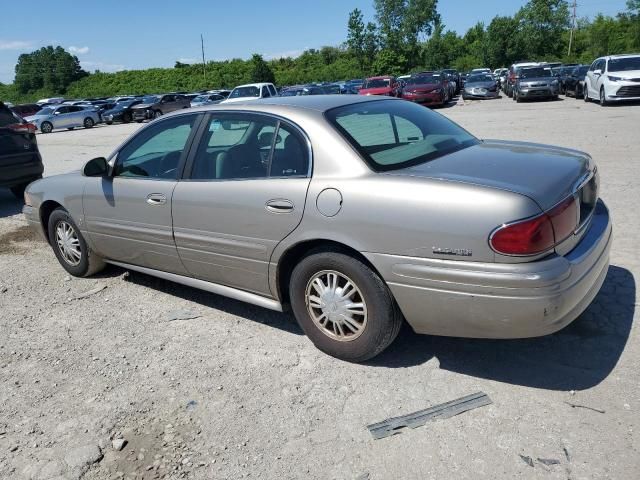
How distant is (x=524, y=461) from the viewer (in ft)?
8.21

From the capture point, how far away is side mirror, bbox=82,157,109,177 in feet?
14.8

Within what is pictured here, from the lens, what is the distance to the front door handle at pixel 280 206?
3355 mm

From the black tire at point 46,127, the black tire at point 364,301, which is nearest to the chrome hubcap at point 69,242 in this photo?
the black tire at point 364,301

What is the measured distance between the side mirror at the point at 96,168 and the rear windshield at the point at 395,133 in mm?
2091

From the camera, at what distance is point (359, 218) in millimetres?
3076

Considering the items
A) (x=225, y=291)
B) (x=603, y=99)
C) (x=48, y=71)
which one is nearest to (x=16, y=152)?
(x=225, y=291)

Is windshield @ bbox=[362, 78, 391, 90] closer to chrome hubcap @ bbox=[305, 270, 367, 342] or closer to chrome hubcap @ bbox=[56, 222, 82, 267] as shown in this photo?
chrome hubcap @ bbox=[56, 222, 82, 267]

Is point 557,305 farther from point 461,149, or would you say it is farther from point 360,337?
point 461,149

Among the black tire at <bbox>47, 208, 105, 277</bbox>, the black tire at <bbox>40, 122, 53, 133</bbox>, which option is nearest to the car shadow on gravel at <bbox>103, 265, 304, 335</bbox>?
the black tire at <bbox>47, 208, 105, 277</bbox>

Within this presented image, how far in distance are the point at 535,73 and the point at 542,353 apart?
25356mm

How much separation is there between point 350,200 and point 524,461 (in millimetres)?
1565

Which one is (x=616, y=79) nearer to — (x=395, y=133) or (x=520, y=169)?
(x=395, y=133)

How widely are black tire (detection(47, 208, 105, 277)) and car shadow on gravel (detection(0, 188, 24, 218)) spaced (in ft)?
13.0

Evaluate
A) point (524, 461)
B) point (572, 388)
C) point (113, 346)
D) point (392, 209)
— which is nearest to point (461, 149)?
point (392, 209)
